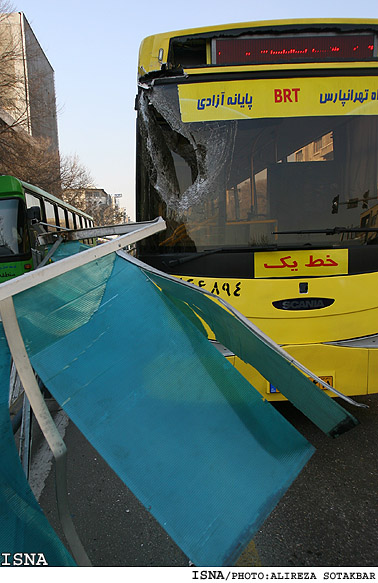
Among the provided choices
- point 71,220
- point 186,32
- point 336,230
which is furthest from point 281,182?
point 71,220

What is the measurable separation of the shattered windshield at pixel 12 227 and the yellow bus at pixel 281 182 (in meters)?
6.66

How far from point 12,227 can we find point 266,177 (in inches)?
301

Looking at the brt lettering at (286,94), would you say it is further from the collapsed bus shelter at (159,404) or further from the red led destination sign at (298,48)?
the collapsed bus shelter at (159,404)

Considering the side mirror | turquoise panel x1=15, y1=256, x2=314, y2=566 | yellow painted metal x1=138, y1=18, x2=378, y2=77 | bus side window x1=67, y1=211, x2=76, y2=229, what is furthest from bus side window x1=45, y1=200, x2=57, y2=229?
turquoise panel x1=15, y1=256, x2=314, y2=566

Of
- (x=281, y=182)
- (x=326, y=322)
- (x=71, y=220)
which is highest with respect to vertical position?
(x=281, y=182)

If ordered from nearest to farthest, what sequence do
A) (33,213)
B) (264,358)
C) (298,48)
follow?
(264,358) < (298,48) < (33,213)

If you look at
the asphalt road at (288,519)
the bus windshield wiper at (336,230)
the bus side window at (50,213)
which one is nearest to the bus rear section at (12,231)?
the bus side window at (50,213)

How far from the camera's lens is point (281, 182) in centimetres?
400

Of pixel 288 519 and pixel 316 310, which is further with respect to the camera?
pixel 316 310

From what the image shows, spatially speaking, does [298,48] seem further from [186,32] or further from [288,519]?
[288,519]

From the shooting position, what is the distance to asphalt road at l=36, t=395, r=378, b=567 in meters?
2.55

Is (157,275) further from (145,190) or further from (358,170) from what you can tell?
(358,170)

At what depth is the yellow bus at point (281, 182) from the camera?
12.4 feet

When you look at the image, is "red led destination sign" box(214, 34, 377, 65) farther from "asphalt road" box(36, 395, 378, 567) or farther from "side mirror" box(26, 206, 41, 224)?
"side mirror" box(26, 206, 41, 224)
